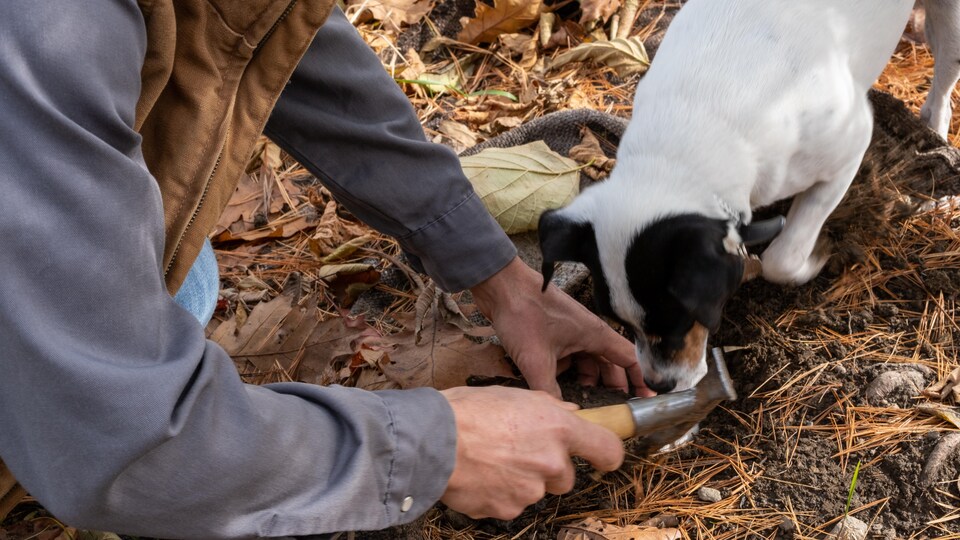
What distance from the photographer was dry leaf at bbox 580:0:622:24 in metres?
3.39

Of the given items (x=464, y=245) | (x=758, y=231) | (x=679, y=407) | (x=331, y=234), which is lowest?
(x=331, y=234)

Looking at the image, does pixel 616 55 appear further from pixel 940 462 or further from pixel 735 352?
pixel 940 462

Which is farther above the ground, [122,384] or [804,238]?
[122,384]

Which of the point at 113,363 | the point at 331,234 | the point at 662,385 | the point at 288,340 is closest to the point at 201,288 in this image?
the point at 288,340

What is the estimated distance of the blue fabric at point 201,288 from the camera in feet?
6.88

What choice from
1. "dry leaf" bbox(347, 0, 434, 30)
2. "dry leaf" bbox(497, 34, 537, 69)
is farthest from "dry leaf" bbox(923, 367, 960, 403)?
"dry leaf" bbox(347, 0, 434, 30)

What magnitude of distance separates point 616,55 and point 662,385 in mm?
1717

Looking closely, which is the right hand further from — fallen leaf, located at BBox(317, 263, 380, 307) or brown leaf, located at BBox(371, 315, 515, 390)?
fallen leaf, located at BBox(317, 263, 380, 307)

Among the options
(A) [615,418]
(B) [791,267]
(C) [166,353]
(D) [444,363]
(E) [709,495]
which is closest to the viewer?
(C) [166,353]

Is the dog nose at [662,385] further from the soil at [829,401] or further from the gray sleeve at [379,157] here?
the gray sleeve at [379,157]

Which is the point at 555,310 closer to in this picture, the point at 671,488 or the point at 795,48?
the point at 671,488

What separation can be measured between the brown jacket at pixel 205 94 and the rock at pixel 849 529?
1.47 metres

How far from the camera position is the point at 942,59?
2.82 metres

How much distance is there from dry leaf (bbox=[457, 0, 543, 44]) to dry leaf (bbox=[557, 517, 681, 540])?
7.27 feet
